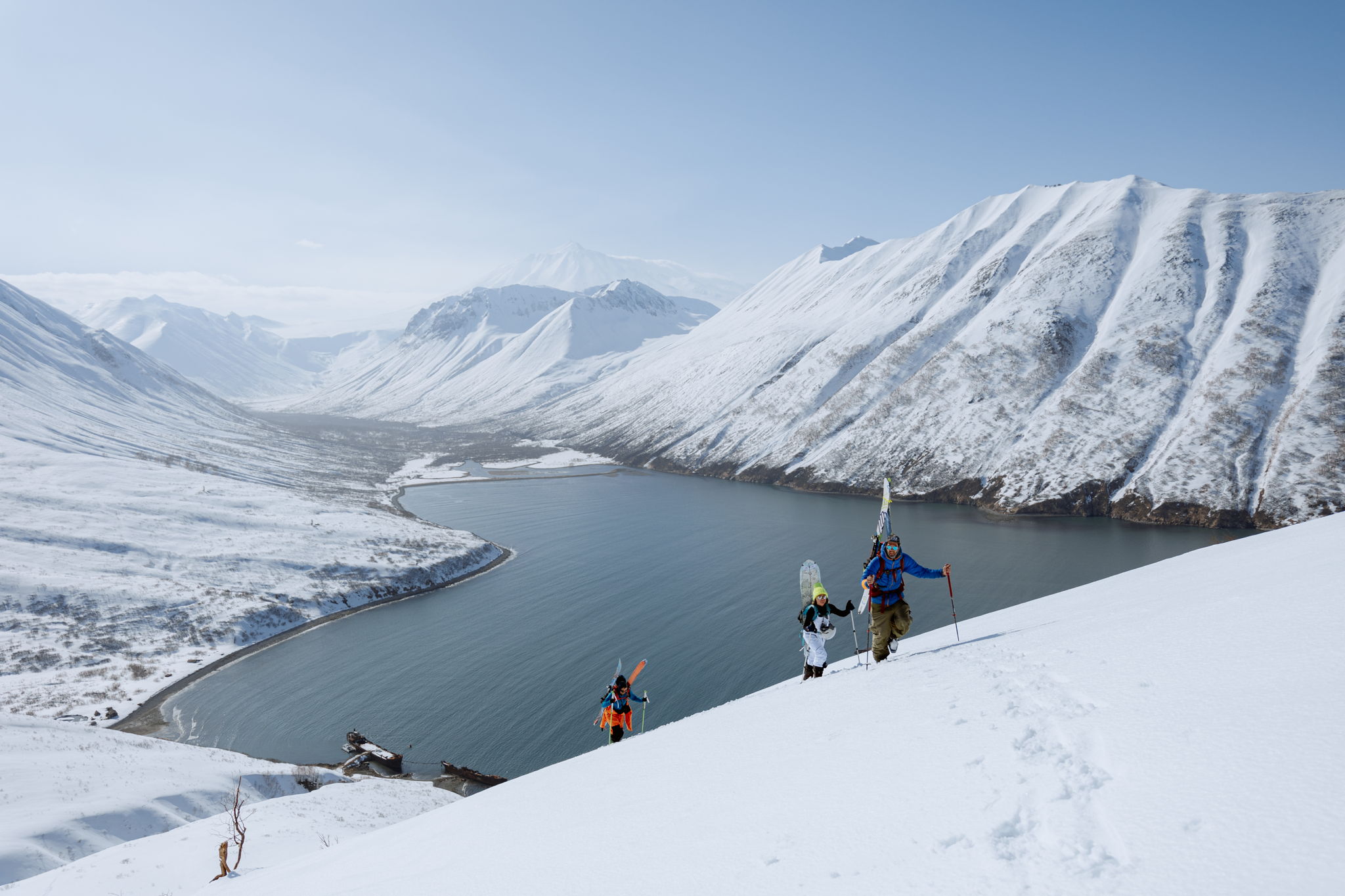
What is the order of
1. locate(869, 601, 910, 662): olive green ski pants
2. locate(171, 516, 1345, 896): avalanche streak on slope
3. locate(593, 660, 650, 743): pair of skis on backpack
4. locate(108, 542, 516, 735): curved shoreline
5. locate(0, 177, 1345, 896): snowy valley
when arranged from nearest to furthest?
locate(171, 516, 1345, 896): avalanche streak on slope, locate(0, 177, 1345, 896): snowy valley, locate(869, 601, 910, 662): olive green ski pants, locate(593, 660, 650, 743): pair of skis on backpack, locate(108, 542, 516, 735): curved shoreline

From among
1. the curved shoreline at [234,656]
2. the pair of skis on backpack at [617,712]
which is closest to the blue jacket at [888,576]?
the pair of skis on backpack at [617,712]

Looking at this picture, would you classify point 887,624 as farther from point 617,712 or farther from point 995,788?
point 995,788

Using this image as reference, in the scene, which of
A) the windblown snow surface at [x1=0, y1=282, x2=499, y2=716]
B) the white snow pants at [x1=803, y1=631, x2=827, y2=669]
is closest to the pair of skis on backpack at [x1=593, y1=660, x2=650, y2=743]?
the white snow pants at [x1=803, y1=631, x2=827, y2=669]

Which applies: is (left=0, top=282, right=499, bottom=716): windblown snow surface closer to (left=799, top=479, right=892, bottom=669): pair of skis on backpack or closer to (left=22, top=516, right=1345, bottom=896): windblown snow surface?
(left=22, top=516, right=1345, bottom=896): windblown snow surface

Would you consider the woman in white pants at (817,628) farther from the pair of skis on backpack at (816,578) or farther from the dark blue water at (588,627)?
the dark blue water at (588,627)

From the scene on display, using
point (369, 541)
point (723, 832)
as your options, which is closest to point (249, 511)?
point (369, 541)
